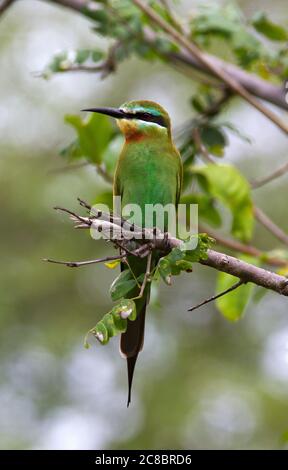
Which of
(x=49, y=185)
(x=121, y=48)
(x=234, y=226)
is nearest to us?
(x=234, y=226)

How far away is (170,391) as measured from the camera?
19.3 ft

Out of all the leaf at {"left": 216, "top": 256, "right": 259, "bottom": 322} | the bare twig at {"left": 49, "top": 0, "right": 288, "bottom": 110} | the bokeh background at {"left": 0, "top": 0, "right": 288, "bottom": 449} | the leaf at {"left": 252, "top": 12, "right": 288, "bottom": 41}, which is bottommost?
the bokeh background at {"left": 0, "top": 0, "right": 288, "bottom": 449}

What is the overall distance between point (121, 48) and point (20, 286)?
102 inches

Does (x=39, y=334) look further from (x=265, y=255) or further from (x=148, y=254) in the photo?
(x=148, y=254)

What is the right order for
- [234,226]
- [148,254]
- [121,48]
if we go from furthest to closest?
[121,48], [234,226], [148,254]

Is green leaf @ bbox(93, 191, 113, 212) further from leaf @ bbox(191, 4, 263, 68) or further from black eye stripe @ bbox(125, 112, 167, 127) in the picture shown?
leaf @ bbox(191, 4, 263, 68)

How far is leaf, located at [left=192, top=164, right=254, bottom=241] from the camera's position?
3385mm

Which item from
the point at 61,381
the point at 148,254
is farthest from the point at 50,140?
the point at 148,254

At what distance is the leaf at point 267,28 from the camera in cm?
378

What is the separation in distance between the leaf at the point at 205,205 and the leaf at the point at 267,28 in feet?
2.45

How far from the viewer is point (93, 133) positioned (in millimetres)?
3404

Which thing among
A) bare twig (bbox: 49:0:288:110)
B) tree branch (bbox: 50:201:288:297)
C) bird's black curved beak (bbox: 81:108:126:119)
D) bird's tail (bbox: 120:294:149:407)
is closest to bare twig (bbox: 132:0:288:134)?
bare twig (bbox: 49:0:288:110)

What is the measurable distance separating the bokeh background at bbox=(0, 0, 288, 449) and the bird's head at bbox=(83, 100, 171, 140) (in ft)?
7.63

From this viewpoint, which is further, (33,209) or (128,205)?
(33,209)
